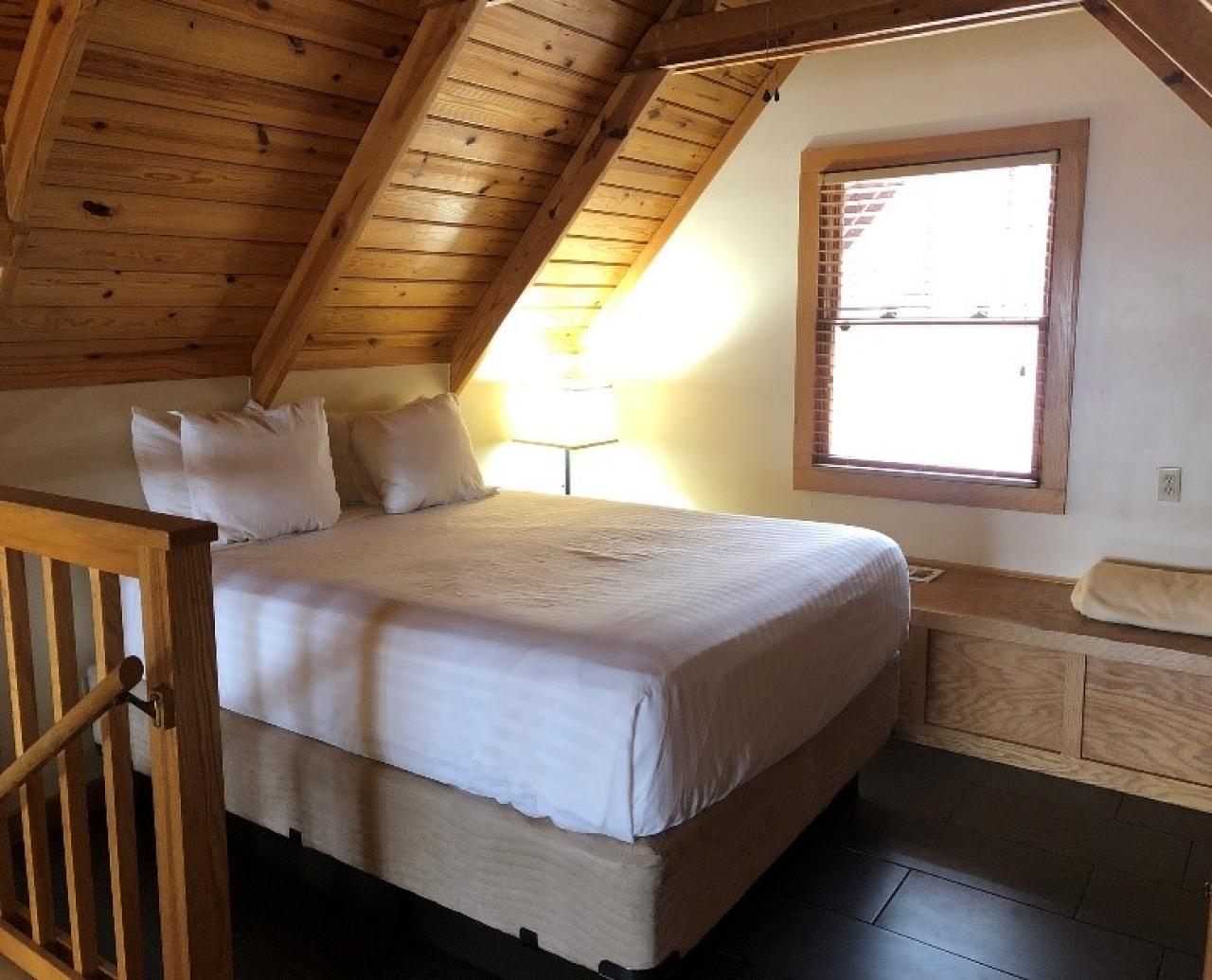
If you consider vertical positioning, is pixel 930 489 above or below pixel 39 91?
below

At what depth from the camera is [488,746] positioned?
2047 mm

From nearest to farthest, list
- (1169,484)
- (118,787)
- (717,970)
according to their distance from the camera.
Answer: (118,787) → (717,970) → (1169,484)

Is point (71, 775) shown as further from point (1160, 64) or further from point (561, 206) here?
point (1160, 64)

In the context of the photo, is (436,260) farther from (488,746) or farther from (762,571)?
(488,746)

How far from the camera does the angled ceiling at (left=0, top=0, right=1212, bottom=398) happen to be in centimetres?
239

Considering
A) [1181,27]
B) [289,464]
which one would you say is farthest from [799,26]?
[289,464]

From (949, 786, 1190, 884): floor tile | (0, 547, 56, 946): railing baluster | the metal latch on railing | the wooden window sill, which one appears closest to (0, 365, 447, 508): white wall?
(0, 547, 56, 946): railing baluster

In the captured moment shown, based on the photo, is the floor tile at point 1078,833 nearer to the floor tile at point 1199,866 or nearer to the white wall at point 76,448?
the floor tile at point 1199,866

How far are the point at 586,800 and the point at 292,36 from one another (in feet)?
6.49

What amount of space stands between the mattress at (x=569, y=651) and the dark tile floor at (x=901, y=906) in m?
0.42

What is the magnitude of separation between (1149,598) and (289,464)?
8.43 feet

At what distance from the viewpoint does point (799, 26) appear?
3150mm

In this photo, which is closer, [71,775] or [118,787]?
[118,787]

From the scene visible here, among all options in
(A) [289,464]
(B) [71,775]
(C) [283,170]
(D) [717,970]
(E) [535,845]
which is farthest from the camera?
(A) [289,464]
